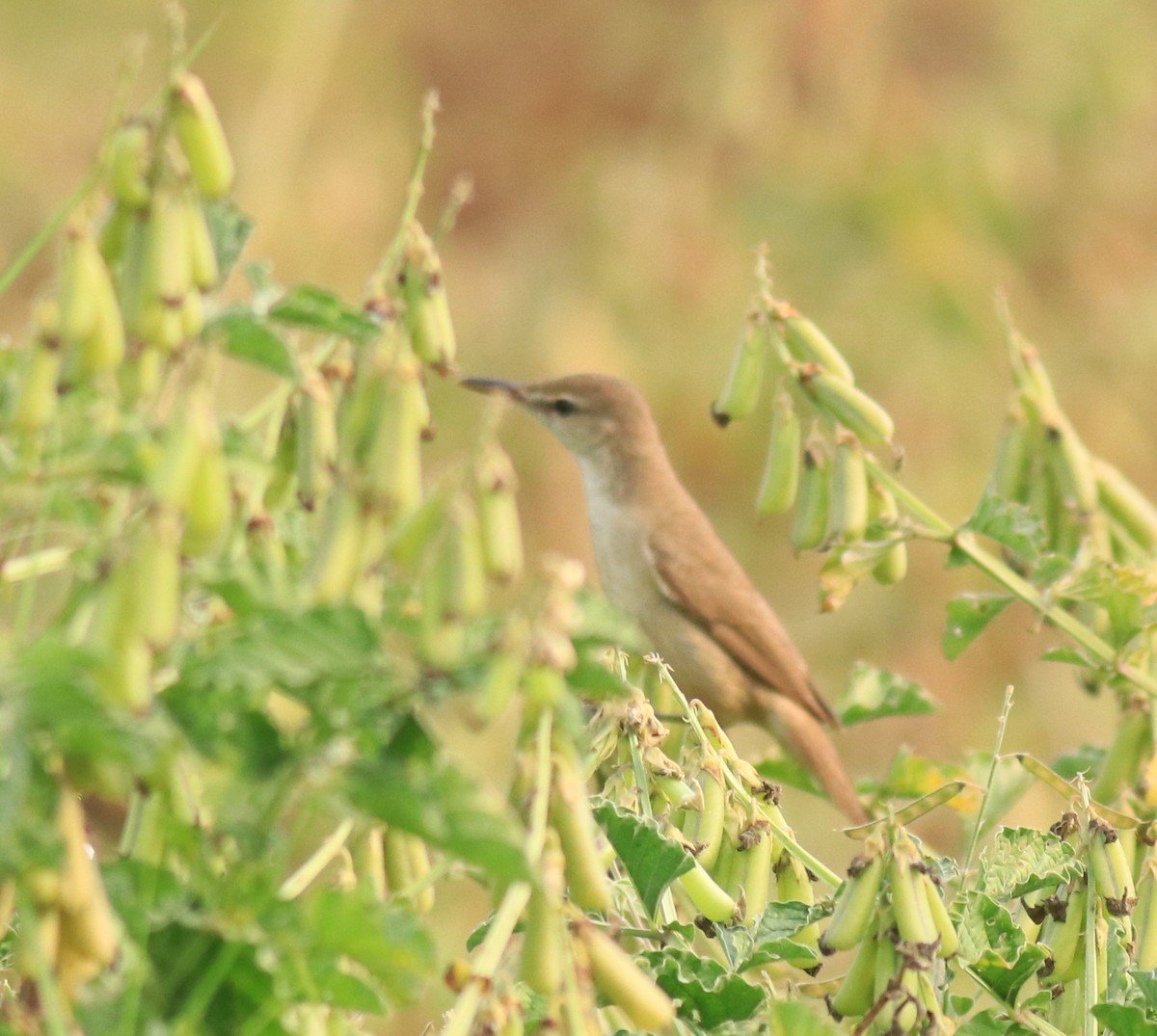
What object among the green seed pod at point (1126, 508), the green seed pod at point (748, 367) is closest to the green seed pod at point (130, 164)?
the green seed pod at point (748, 367)

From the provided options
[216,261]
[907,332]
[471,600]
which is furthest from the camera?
[907,332]

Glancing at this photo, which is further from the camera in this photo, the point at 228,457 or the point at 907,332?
the point at 907,332

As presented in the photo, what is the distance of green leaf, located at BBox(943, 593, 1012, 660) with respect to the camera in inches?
95.0

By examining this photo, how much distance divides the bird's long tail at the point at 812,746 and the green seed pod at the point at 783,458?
107cm

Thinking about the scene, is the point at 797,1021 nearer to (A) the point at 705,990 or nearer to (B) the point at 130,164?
(A) the point at 705,990

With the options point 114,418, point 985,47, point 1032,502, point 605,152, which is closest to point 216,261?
point 114,418

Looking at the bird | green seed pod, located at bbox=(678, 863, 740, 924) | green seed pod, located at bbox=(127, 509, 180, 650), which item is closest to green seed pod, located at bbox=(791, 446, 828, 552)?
green seed pod, located at bbox=(678, 863, 740, 924)

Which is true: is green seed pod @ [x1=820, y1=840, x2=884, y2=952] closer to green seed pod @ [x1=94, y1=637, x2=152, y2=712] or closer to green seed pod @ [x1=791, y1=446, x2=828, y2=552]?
green seed pod @ [x1=94, y1=637, x2=152, y2=712]

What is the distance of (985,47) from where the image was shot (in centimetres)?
826

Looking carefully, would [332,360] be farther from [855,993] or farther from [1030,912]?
[1030,912]

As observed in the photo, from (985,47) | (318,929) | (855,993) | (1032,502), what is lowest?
(855,993)

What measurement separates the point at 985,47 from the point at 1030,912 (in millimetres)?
7123

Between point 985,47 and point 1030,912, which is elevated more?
point 985,47

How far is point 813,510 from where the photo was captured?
2.28 metres
